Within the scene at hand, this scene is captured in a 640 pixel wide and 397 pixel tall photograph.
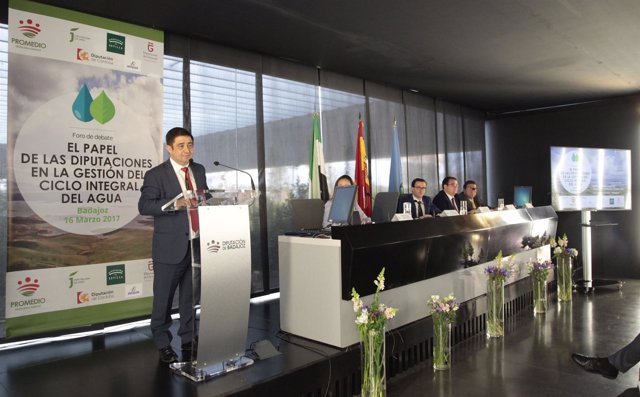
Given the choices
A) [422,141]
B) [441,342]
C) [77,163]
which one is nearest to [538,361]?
[441,342]

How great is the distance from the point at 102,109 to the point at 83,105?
15 centimetres

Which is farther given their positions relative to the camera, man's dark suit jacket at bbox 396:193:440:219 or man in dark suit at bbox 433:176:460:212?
man in dark suit at bbox 433:176:460:212

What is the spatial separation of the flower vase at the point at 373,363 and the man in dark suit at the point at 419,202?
2.38m

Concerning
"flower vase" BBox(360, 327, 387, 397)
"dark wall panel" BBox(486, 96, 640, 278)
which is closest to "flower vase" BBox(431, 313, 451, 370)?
"flower vase" BBox(360, 327, 387, 397)

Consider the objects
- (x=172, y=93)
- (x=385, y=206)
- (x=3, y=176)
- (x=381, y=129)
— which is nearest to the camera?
(x=3, y=176)

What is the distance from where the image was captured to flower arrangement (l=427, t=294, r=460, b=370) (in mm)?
3154

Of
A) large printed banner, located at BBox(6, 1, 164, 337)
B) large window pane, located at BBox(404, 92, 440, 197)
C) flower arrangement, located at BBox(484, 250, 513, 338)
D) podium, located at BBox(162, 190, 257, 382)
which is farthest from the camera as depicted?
large window pane, located at BBox(404, 92, 440, 197)

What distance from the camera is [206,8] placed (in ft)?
12.5

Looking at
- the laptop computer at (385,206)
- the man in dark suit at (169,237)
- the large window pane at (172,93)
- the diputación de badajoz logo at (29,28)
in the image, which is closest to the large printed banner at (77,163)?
the diputación de badajoz logo at (29,28)

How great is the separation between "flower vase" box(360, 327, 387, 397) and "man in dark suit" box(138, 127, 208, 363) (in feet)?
3.58

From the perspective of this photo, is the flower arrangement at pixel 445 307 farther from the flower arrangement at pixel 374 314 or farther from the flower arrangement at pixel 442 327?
the flower arrangement at pixel 374 314

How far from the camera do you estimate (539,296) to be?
15.3ft

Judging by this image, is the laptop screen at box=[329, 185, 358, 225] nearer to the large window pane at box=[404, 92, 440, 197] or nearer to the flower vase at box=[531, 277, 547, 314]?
the flower vase at box=[531, 277, 547, 314]

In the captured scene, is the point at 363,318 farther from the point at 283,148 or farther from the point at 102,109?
the point at 283,148
